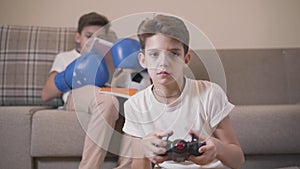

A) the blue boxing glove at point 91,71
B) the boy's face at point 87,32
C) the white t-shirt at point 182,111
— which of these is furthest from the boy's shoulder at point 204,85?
the boy's face at point 87,32

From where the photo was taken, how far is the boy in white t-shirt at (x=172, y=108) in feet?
2.48

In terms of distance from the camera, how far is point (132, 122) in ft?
2.88

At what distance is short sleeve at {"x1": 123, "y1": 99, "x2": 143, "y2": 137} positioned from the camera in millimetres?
870

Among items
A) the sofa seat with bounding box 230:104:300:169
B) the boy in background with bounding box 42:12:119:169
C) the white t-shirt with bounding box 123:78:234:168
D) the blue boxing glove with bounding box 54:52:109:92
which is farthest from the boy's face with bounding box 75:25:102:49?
the white t-shirt with bounding box 123:78:234:168

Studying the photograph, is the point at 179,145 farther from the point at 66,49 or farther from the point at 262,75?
the point at 66,49

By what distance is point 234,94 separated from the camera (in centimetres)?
187

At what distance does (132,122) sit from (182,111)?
119mm

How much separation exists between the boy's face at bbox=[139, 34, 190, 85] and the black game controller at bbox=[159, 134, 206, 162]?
0.14m

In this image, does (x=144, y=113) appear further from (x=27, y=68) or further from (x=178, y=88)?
(x=27, y=68)

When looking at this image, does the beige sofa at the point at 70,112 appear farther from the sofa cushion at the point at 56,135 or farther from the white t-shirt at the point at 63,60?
the white t-shirt at the point at 63,60

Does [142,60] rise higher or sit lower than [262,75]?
higher

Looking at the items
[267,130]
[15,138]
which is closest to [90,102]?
[15,138]

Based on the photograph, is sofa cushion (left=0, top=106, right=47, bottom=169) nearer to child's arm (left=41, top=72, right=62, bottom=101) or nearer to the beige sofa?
the beige sofa

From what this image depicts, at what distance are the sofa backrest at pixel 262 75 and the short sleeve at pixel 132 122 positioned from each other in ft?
3.47
